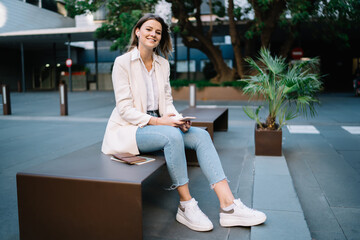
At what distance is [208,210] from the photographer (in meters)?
2.87

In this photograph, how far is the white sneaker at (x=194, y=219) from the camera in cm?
245

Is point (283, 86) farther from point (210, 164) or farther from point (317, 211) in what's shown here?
point (210, 164)

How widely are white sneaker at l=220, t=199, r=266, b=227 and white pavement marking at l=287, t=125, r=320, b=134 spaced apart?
450cm

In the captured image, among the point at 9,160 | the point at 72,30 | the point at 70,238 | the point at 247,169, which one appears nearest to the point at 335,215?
the point at 247,169

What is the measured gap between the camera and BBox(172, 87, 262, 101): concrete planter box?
615 inches

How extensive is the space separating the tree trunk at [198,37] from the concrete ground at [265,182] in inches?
351

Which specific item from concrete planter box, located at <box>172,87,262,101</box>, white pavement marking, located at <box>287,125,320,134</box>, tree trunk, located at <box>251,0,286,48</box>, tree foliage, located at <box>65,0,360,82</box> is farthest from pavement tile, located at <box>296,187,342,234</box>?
concrete planter box, located at <box>172,87,262,101</box>

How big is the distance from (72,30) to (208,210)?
858 inches

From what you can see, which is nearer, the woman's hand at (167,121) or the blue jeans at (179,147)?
the blue jeans at (179,147)

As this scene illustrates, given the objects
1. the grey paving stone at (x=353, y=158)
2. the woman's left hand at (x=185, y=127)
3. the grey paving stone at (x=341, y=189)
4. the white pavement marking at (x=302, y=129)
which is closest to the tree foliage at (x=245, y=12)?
the white pavement marking at (x=302, y=129)

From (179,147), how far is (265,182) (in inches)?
54.2

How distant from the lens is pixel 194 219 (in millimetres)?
2486

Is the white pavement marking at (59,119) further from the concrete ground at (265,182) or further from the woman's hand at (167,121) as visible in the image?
the woman's hand at (167,121)

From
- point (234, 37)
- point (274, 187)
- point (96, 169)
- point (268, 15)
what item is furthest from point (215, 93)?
point (96, 169)
